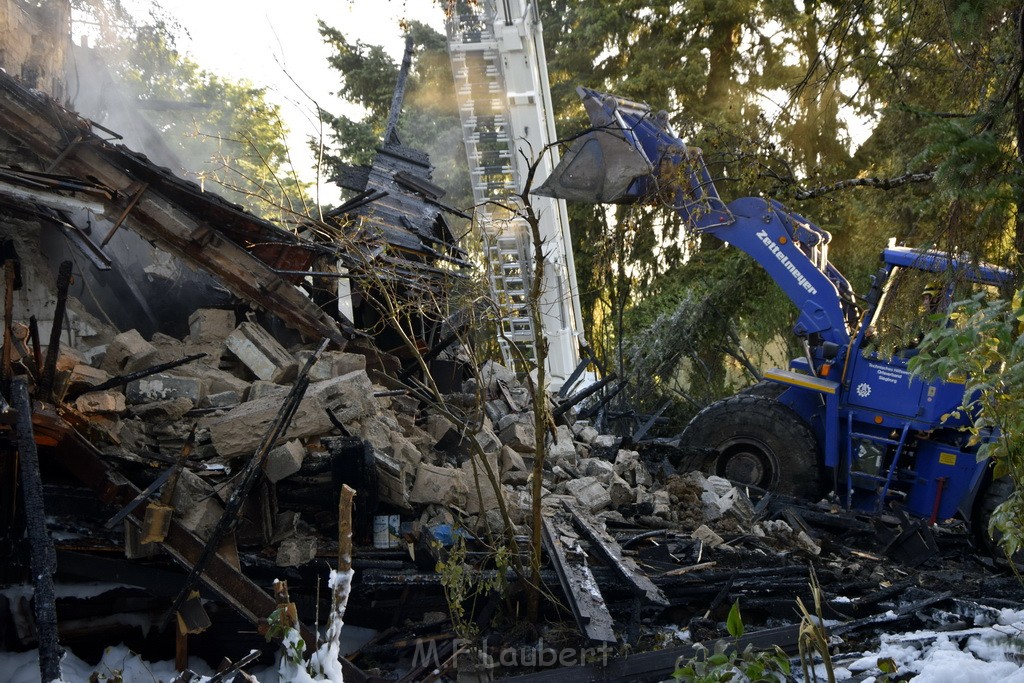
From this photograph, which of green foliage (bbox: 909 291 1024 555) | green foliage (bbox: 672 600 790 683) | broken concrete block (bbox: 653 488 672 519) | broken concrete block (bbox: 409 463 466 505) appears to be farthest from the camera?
broken concrete block (bbox: 653 488 672 519)

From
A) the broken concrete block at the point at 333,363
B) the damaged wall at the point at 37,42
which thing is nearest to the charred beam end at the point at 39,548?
the broken concrete block at the point at 333,363

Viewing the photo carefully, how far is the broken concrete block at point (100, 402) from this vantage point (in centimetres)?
614

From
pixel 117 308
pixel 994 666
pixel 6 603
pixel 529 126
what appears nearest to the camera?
pixel 994 666

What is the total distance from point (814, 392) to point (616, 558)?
4.05 metres

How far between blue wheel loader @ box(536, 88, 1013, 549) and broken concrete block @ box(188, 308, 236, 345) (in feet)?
10.7

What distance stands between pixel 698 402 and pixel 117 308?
9351 mm

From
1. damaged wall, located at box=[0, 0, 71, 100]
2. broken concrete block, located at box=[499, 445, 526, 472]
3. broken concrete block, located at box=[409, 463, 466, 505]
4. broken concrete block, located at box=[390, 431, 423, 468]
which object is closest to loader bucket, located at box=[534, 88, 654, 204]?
broken concrete block, located at box=[499, 445, 526, 472]

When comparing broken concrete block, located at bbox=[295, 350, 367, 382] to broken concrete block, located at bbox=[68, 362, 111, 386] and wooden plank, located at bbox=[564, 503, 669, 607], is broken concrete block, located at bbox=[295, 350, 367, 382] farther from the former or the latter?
wooden plank, located at bbox=[564, 503, 669, 607]

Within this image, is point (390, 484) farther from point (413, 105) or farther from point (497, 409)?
point (413, 105)

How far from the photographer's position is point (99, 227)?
29.5ft

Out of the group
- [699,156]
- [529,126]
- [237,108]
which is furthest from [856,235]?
[237,108]

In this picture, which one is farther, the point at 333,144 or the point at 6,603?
the point at 333,144

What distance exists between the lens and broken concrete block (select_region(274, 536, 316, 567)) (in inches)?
237

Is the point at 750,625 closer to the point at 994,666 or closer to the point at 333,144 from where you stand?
the point at 994,666
